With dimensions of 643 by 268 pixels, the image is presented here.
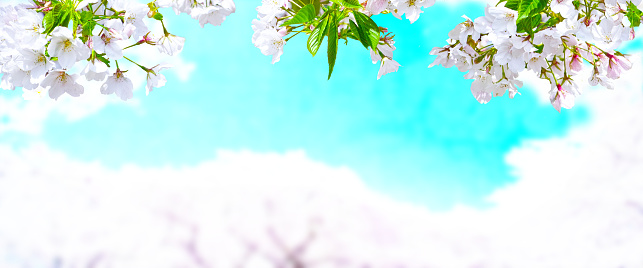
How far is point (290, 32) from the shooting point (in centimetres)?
150

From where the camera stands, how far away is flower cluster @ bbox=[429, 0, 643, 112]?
1408 millimetres

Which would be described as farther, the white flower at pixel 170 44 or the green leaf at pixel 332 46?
the white flower at pixel 170 44

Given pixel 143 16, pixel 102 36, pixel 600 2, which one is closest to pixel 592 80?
pixel 600 2

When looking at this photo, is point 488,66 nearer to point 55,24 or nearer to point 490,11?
point 490,11

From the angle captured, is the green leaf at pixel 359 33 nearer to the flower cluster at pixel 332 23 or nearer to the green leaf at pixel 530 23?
the flower cluster at pixel 332 23

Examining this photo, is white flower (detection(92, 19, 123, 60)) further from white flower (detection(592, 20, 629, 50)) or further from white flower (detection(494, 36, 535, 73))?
white flower (detection(592, 20, 629, 50))

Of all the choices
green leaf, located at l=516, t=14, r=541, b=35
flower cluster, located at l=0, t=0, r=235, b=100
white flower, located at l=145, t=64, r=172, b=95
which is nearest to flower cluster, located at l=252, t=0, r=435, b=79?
flower cluster, located at l=0, t=0, r=235, b=100

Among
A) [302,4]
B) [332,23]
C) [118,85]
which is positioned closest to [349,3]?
[332,23]

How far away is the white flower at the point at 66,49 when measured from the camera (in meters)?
1.34

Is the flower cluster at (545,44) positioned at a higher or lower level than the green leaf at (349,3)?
higher

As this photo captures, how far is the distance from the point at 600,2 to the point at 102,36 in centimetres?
158

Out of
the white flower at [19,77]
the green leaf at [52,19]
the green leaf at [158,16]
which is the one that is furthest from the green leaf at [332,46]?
the white flower at [19,77]

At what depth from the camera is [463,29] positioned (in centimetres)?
162

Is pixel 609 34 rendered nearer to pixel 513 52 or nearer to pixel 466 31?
pixel 513 52
